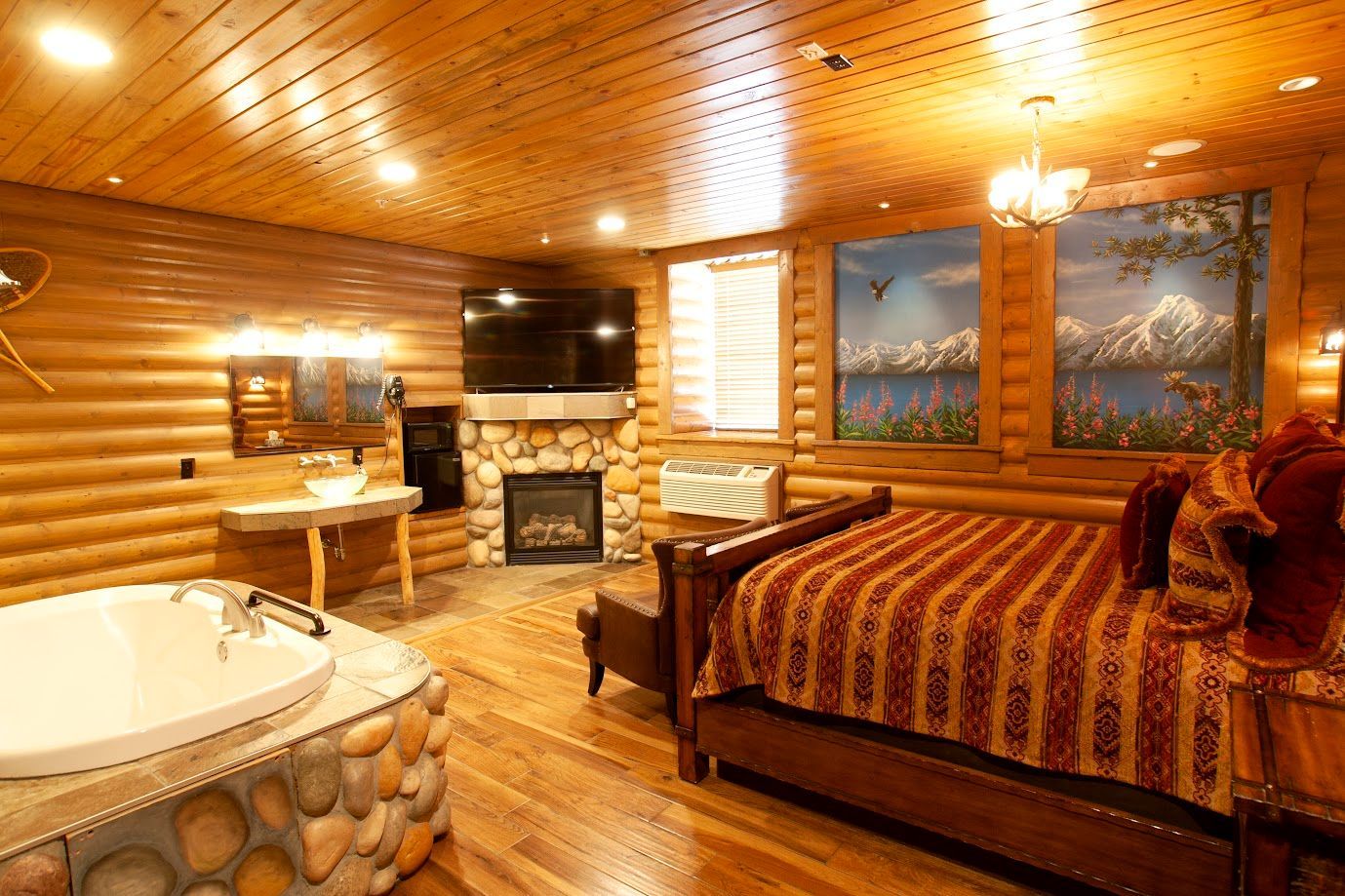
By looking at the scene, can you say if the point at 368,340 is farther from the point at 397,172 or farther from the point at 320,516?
the point at 397,172

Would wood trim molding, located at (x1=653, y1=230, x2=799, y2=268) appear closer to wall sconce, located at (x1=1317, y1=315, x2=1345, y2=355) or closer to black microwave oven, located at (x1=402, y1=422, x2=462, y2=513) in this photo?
black microwave oven, located at (x1=402, y1=422, x2=462, y2=513)

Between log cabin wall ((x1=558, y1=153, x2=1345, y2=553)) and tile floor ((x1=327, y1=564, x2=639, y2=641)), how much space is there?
849mm

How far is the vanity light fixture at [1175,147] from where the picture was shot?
3453mm

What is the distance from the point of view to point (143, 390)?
4.35 metres

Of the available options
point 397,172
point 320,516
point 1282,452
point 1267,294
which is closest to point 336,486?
point 320,516

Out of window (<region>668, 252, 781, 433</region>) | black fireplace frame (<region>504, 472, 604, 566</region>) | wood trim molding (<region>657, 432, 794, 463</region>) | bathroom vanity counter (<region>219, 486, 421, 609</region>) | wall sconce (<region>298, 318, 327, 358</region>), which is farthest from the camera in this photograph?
black fireplace frame (<region>504, 472, 604, 566</region>)

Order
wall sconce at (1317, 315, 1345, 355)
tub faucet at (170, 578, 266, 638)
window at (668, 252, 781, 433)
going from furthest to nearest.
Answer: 1. window at (668, 252, 781, 433)
2. wall sconce at (1317, 315, 1345, 355)
3. tub faucet at (170, 578, 266, 638)

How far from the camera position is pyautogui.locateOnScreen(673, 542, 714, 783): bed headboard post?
2771mm

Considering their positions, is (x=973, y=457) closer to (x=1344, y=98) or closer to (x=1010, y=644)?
(x=1344, y=98)

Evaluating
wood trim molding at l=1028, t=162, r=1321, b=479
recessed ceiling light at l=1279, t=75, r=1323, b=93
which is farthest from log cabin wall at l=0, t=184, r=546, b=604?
recessed ceiling light at l=1279, t=75, r=1323, b=93

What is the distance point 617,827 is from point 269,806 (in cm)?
113

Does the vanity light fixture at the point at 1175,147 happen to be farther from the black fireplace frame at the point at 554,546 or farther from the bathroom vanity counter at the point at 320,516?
the bathroom vanity counter at the point at 320,516

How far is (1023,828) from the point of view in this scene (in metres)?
2.15

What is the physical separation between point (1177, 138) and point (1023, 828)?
3109mm
